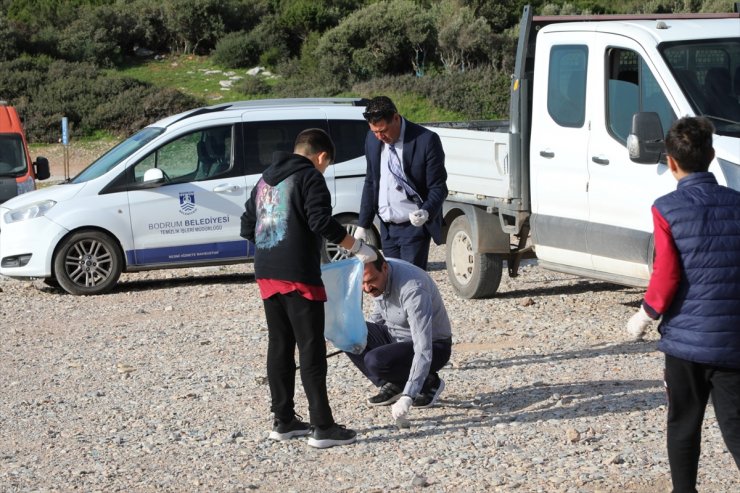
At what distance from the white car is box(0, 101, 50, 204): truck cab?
8.04 feet

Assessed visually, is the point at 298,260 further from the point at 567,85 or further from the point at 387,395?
the point at 567,85

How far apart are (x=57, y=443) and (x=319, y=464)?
1.61 m

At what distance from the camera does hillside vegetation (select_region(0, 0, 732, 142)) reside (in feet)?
118

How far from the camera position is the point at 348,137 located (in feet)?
43.5

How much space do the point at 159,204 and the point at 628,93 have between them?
557 centimetres

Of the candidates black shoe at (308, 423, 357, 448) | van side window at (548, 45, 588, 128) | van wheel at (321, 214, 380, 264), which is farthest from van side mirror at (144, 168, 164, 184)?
black shoe at (308, 423, 357, 448)

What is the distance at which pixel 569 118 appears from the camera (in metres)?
9.55

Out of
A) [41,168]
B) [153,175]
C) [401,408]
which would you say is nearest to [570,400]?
[401,408]

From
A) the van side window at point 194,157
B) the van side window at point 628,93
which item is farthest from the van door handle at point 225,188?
the van side window at point 628,93

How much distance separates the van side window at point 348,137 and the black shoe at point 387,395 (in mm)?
6219

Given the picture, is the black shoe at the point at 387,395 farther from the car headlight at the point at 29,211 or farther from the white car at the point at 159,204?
the car headlight at the point at 29,211

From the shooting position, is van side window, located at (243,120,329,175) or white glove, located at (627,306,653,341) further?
van side window, located at (243,120,329,175)

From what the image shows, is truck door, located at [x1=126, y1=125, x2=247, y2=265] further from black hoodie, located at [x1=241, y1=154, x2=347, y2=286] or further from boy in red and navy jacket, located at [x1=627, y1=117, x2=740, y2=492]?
boy in red and navy jacket, located at [x1=627, y1=117, x2=740, y2=492]

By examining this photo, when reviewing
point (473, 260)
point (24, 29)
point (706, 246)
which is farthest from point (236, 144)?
point (24, 29)
